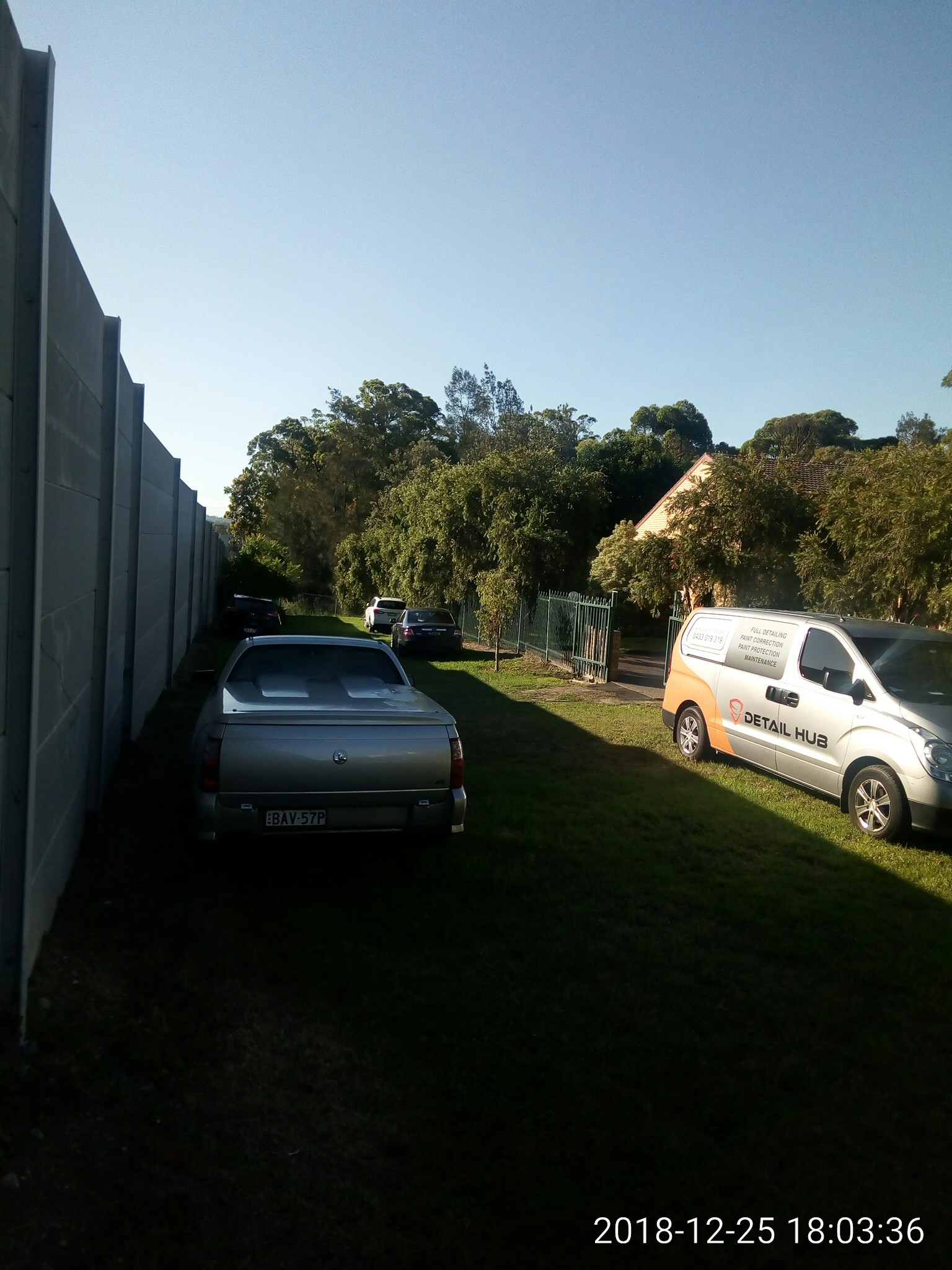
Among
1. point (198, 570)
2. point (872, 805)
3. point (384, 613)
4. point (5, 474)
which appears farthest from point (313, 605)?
point (5, 474)

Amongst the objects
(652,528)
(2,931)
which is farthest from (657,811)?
(652,528)

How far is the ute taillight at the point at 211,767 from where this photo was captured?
567cm

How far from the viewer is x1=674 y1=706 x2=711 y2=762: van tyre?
10.9m

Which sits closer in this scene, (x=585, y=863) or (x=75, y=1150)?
(x=75, y=1150)

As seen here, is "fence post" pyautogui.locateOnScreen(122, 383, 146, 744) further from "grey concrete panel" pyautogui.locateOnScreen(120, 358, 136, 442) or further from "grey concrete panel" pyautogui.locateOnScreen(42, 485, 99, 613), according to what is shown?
"grey concrete panel" pyautogui.locateOnScreen(42, 485, 99, 613)

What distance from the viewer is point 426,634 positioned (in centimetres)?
2419

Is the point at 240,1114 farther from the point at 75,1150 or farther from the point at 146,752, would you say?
the point at 146,752

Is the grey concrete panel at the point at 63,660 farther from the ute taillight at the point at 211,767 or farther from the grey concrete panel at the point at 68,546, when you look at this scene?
the ute taillight at the point at 211,767

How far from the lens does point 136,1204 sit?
9.58ft

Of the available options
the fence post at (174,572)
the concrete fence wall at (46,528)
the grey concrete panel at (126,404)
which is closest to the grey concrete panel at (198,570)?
the fence post at (174,572)

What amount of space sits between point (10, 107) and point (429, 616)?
21497 mm

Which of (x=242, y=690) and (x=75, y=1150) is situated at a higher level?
(x=242, y=690)

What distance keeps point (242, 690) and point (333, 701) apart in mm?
829

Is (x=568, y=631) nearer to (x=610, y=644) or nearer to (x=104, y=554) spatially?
(x=610, y=644)
